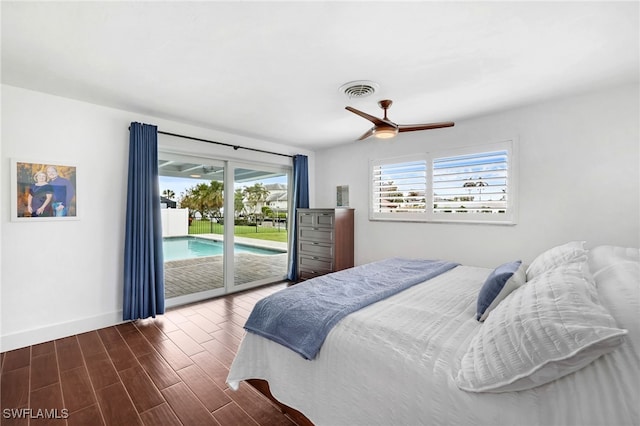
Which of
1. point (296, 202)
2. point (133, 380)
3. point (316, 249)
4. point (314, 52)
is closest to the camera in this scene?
point (314, 52)

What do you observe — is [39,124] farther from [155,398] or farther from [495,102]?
[495,102]

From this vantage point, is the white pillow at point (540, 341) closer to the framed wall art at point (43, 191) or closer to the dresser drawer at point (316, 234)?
the dresser drawer at point (316, 234)

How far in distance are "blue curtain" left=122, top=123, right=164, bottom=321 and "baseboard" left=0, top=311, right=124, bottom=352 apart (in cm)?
18

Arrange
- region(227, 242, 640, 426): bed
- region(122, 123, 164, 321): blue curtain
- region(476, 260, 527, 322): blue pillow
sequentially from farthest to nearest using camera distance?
region(122, 123, 164, 321): blue curtain → region(476, 260, 527, 322): blue pillow → region(227, 242, 640, 426): bed

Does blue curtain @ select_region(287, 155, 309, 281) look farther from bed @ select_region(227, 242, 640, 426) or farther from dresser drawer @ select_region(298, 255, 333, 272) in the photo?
bed @ select_region(227, 242, 640, 426)

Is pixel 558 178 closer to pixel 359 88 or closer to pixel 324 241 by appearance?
pixel 359 88

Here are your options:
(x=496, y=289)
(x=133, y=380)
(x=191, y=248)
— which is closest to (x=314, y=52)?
(x=496, y=289)

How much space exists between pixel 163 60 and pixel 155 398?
2.50 meters

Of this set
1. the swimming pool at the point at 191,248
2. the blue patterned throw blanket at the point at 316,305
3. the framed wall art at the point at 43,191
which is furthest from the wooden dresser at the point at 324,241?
the framed wall art at the point at 43,191

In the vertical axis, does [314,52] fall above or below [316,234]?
above

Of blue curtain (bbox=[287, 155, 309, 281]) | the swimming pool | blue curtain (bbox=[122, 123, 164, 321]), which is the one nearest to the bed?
blue curtain (bbox=[122, 123, 164, 321])

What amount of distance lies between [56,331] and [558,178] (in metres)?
5.50

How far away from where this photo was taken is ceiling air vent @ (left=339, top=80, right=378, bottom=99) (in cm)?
259

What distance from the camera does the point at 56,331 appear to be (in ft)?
9.66
